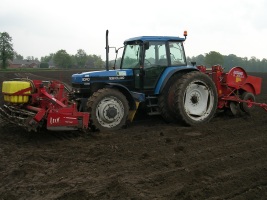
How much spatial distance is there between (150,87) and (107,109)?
138cm

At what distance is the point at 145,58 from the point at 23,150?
3.42 metres

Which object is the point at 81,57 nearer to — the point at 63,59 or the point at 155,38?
the point at 63,59

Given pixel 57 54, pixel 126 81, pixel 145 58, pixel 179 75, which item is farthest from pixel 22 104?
pixel 57 54

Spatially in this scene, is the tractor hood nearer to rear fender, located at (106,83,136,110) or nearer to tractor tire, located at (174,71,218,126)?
rear fender, located at (106,83,136,110)

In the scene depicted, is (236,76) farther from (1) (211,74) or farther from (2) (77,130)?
(2) (77,130)

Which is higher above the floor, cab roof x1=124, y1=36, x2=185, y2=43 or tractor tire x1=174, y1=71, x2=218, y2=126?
cab roof x1=124, y1=36, x2=185, y2=43

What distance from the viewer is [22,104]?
6.74 metres

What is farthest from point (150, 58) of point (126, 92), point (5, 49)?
point (5, 49)

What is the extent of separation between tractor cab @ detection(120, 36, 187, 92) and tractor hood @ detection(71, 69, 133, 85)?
0.94 ft

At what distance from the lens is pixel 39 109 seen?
249 inches

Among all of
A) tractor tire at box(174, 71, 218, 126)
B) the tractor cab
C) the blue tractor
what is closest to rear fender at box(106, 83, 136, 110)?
the blue tractor

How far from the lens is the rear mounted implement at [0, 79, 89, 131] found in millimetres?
6219

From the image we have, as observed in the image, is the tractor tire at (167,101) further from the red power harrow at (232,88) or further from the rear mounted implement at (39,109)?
the rear mounted implement at (39,109)

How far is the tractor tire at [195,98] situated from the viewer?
7.77 m
